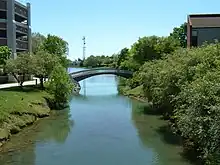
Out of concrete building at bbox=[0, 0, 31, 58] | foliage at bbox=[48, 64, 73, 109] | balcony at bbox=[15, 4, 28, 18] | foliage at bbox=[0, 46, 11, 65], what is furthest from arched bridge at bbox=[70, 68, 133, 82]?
foliage at bbox=[48, 64, 73, 109]

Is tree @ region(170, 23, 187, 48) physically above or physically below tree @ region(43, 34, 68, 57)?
above

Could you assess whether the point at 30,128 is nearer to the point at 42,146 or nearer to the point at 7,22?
the point at 42,146

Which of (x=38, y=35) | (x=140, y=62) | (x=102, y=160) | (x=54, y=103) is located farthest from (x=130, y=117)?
(x=38, y=35)

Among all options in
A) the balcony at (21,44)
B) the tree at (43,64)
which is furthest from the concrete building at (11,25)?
the tree at (43,64)

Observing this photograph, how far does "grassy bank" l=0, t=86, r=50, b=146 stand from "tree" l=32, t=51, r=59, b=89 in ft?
9.16

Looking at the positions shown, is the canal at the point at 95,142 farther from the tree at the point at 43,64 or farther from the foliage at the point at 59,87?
the tree at the point at 43,64

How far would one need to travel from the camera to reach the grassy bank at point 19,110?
30459mm

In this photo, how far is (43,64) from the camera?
4938cm

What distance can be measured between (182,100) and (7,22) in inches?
1951

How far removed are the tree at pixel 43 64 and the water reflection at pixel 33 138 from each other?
8.39 m

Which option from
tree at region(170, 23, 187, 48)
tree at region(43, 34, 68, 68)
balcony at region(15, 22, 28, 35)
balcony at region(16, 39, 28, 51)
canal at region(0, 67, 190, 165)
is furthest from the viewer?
tree at region(170, 23, 187, 48)

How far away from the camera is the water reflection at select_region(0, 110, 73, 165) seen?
23938 mm

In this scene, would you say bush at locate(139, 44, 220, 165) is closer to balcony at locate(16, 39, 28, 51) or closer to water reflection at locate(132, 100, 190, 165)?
water reflection at locate(132, 100, 190, 165)

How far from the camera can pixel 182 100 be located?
82.9 feet
